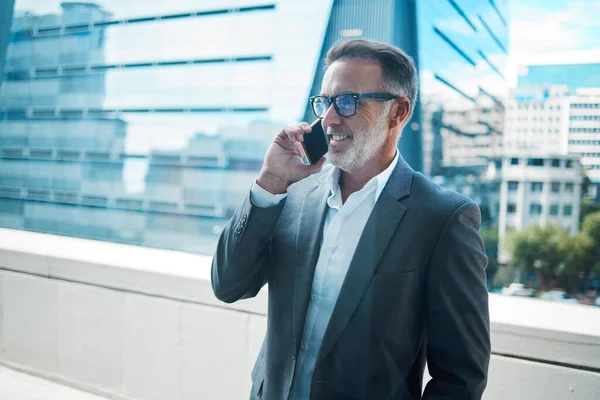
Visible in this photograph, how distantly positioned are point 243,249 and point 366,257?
0.30 metres

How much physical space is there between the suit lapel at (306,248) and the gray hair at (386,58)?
0.30m

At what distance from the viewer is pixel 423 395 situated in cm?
115

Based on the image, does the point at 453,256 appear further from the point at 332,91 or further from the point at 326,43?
the point at 326,43

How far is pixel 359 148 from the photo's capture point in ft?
3.97

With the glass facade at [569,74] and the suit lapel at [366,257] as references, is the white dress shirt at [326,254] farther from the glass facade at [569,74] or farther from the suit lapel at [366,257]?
the glass facade at [569,74]

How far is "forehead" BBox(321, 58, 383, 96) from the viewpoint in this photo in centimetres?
121

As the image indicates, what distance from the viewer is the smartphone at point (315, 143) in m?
1.25

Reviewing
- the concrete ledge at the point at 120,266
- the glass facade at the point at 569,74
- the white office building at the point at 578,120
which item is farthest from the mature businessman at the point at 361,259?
the white office building at the point at 578,120

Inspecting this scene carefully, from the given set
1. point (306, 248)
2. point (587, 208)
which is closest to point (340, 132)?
point (306, 248)

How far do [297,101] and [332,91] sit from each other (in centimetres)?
4907

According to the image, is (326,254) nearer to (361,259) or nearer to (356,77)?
(361,259)

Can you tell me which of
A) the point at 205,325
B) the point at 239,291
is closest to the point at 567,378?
the point at 239,291

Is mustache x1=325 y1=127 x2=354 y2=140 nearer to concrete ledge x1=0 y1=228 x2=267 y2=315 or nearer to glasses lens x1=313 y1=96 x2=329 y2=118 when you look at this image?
glasses lens x1=313 y1=96 x2=329 y2=118

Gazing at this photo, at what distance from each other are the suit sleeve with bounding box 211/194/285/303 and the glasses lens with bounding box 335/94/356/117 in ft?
0.83
